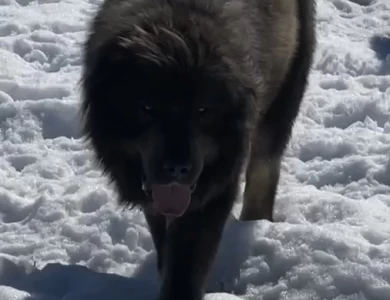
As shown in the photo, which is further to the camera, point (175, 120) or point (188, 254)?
point (188, 254)

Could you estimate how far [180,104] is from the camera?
382 centimetres

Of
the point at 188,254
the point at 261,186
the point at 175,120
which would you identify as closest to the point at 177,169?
the point at 175,120

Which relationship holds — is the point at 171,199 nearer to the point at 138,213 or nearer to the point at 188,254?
the point at 188,254

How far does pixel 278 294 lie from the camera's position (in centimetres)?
440

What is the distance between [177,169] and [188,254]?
63cm

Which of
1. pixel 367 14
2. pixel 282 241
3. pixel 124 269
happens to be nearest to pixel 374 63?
pixel 367 14

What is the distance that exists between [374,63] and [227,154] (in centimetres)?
320

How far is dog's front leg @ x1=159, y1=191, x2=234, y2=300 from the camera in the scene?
4.21 meters

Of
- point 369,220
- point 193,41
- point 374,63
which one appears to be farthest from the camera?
point 374,63

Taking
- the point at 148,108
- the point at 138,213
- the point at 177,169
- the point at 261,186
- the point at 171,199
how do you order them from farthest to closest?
1. the point at 261,186
2. the point at 138,213
3. the point at 171,199
4. the point at 148,108
5. the point at 177,169

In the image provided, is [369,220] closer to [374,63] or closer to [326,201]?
[326,201]

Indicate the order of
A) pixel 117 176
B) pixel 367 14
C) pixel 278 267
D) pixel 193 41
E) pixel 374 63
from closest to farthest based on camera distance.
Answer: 1. pixel 193 41
2. pixel 117 176
3. pixel 278 267
4. pixel 374 63
5. pixel 367 14

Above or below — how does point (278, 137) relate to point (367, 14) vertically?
above

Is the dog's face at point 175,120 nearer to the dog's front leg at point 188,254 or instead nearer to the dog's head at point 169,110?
the dog's head at point 169,110
